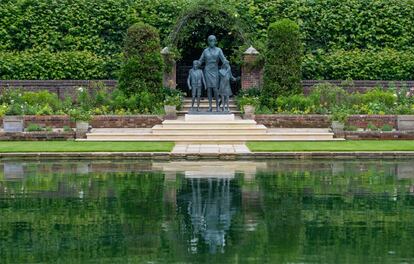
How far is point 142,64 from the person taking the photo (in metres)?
32.6

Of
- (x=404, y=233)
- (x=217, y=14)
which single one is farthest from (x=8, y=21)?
(x=404, y=233)

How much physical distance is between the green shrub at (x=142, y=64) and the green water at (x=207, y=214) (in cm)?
1246

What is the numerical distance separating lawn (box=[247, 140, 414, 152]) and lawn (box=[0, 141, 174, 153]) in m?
2.46

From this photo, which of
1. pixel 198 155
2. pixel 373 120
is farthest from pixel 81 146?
pixel 373 120

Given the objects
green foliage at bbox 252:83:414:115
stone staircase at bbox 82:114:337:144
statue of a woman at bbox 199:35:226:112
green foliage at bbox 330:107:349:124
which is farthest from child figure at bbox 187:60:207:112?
green foliage at bbox 330:107:349:124

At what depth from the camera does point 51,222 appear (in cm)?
1302

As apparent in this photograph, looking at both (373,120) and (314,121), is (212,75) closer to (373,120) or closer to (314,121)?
(314,121)

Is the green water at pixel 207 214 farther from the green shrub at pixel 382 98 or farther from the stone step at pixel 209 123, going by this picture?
the green shrub at pixel 382 98

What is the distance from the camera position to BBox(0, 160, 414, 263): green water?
36.1 ft

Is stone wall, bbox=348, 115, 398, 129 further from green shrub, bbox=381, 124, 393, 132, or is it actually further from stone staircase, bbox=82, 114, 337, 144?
stone staircase, bbox=82, 114, 337, 144

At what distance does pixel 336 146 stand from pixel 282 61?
29.5ft

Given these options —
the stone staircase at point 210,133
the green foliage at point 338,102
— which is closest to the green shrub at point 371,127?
the stone staircase at point 210,133

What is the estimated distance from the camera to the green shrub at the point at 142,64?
1282 inches

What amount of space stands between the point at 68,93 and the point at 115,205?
20.7 metres
